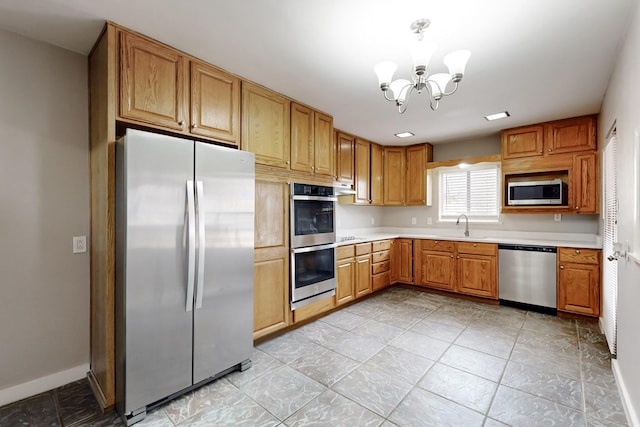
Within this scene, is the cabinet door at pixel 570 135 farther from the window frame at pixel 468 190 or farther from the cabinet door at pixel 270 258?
the cabinet door at pixel 270 258

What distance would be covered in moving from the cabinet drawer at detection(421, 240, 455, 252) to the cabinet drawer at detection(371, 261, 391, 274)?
2.08 ft

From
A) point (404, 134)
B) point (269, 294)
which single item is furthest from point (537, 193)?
point (269, 294)

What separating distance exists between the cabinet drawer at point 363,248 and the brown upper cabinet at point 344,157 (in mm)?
937

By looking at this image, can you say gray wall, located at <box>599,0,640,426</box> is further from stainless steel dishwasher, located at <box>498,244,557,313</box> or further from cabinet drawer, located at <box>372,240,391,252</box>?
cabinet drawer, located at <box>372,240,391,252</box>

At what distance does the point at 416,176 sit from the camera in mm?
5121

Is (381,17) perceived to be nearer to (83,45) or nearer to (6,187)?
(83,45)

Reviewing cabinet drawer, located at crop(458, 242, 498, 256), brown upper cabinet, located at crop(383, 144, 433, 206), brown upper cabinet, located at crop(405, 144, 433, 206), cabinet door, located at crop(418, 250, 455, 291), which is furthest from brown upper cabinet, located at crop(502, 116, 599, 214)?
brown upper cabinet, located at crop(383, 144, 433, 206)

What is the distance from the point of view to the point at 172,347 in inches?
77.5

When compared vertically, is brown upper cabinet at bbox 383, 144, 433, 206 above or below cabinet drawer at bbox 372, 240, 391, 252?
above

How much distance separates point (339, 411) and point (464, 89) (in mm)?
2912

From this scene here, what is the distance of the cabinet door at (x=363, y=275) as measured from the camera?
13.5 feet

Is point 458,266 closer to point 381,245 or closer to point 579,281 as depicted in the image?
point 381,245

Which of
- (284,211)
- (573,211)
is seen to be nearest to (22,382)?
(284,211)

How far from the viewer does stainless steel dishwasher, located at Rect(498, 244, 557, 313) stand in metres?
3.66
